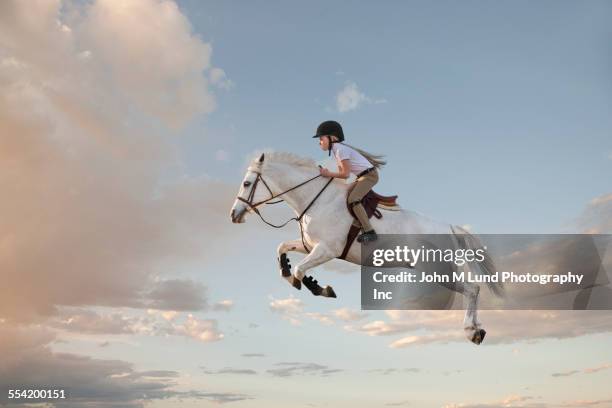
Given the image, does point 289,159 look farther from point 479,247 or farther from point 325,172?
point 479,247

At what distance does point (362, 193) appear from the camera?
481 inches

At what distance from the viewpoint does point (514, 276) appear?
1262 cm

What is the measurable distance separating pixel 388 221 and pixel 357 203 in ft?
2.52

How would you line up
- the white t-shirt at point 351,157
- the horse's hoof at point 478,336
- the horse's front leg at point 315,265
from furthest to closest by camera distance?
the white t-shirt at point 351,157 < the horse's front leg at point 315,265 < the horse's hoof at point 478,336

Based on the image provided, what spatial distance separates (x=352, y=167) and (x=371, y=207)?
2.83ft

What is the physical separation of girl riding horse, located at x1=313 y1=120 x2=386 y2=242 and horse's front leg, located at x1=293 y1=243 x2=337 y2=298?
69 cm

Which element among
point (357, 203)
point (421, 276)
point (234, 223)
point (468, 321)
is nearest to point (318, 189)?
point (357, 203)

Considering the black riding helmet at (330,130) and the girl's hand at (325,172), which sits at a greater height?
the black riding helmet at (330,130)

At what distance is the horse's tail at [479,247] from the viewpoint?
41.0 feet

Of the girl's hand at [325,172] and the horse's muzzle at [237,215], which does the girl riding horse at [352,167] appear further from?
the horse's muzzle at [237,215]

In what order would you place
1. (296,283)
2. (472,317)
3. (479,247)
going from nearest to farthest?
(472,317) → (296,283) → (479,247)

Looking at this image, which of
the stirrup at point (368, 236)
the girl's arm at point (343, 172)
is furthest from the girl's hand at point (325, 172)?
the stirrup at point (368, 236)

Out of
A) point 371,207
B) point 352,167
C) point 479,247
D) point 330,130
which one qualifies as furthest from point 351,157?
point 479,247

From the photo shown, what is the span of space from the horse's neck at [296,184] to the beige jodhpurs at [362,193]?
0.53 m
